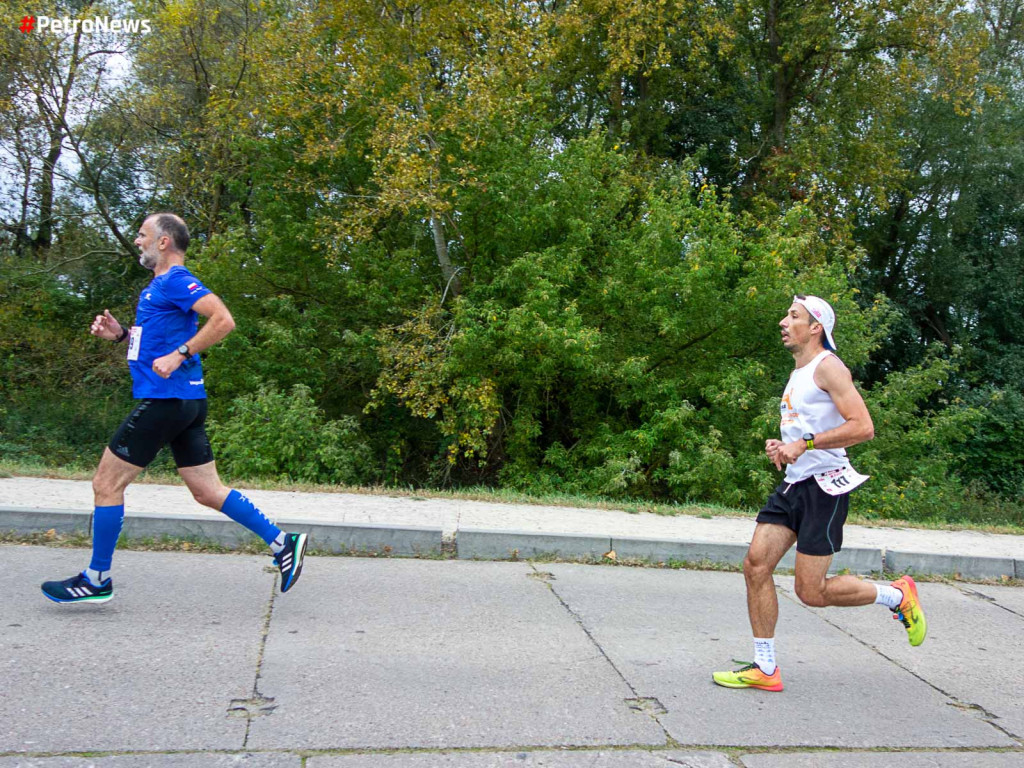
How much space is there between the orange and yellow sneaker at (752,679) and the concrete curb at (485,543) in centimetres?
257

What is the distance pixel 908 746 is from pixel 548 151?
1268cm

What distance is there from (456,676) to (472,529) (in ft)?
8.49

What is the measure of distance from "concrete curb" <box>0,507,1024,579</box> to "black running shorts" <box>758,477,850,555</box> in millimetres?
2758

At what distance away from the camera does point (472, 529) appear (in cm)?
654

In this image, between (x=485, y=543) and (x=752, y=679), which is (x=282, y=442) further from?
(x=752, y=679)

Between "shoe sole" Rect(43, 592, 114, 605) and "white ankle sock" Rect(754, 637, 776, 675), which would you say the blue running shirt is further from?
"white ankle sock" Rect(754, 637, 776, 675)

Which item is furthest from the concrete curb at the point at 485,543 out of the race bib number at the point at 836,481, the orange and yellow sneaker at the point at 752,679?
the race bib number at the point at 836,481

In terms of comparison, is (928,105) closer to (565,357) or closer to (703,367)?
(703,367)

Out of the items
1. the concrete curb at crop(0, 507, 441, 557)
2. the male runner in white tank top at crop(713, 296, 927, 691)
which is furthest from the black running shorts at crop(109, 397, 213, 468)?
the male runner in white tank top at crop(713, 296, 927, 691)

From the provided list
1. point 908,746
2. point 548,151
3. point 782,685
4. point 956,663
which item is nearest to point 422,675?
point 782,685

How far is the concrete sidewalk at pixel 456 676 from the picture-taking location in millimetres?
3201

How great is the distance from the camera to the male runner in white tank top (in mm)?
3916

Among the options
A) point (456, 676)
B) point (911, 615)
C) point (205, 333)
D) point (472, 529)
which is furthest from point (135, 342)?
point (911, 615)

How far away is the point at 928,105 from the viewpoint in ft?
80.7
